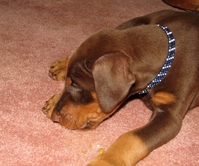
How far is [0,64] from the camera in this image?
2965 mm

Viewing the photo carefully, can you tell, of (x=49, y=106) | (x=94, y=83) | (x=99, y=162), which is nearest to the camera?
(x=99, y=162)

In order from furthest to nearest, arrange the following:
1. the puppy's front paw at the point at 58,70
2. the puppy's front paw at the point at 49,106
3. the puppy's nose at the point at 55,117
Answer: the puppy's front paw at the point at 58,70, the puppy's front paw at the point at 49,106, the puppy's nose at the point at 55,117

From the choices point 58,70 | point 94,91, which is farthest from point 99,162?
point 58,70

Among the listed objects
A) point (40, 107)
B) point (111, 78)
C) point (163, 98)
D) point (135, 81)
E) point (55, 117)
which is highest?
point (111, 78)

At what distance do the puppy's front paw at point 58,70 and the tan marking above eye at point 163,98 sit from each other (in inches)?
30.9

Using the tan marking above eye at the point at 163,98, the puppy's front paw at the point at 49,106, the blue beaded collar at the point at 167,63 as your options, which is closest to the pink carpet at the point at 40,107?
the puppy's front paw at the point at 49,106

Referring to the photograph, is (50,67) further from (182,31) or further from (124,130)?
(182,31)

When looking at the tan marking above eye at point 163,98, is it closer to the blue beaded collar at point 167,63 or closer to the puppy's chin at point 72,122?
the blue beaded collar at point 167,63

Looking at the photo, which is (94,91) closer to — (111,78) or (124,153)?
(111,78)

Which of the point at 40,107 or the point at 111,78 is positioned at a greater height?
the point at 111,78

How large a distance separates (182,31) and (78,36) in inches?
53.0

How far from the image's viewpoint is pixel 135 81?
2213 mm

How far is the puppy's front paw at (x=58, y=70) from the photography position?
2.81 metres

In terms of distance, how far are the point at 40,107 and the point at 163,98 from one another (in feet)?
2.69
